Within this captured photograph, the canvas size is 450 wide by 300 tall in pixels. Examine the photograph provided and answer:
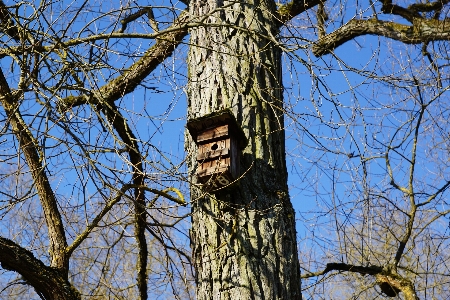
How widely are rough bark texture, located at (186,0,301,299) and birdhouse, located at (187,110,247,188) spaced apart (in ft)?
0.27

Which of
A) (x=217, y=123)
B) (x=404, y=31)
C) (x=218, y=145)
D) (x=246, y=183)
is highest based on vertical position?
(x=404, y=31)

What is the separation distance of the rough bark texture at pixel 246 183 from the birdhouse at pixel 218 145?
81 mm

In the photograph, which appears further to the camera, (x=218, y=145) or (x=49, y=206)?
(x=49, y=206)

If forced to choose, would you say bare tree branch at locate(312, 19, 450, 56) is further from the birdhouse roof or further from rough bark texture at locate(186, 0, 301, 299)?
the birdhouse roof

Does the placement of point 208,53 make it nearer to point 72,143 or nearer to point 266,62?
point 266,62

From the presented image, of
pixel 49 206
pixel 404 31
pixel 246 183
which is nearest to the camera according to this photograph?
pixel 246 183

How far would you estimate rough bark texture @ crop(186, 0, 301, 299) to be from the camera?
2688mm

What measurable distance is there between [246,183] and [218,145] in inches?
9.4

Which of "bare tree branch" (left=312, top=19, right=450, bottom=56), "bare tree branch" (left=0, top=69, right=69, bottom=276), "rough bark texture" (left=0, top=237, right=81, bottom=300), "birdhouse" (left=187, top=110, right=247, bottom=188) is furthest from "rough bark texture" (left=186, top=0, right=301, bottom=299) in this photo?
"bare tree branch" (left=312, top=19, right=450, bottom=56)

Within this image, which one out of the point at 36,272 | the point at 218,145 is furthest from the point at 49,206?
the point at 218,145

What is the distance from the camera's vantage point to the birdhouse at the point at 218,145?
2791mm

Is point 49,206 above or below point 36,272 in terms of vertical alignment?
above

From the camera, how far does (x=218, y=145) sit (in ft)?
9.52

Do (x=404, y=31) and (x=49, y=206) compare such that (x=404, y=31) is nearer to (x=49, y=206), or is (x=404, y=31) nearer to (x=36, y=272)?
(x=49, y=206)
